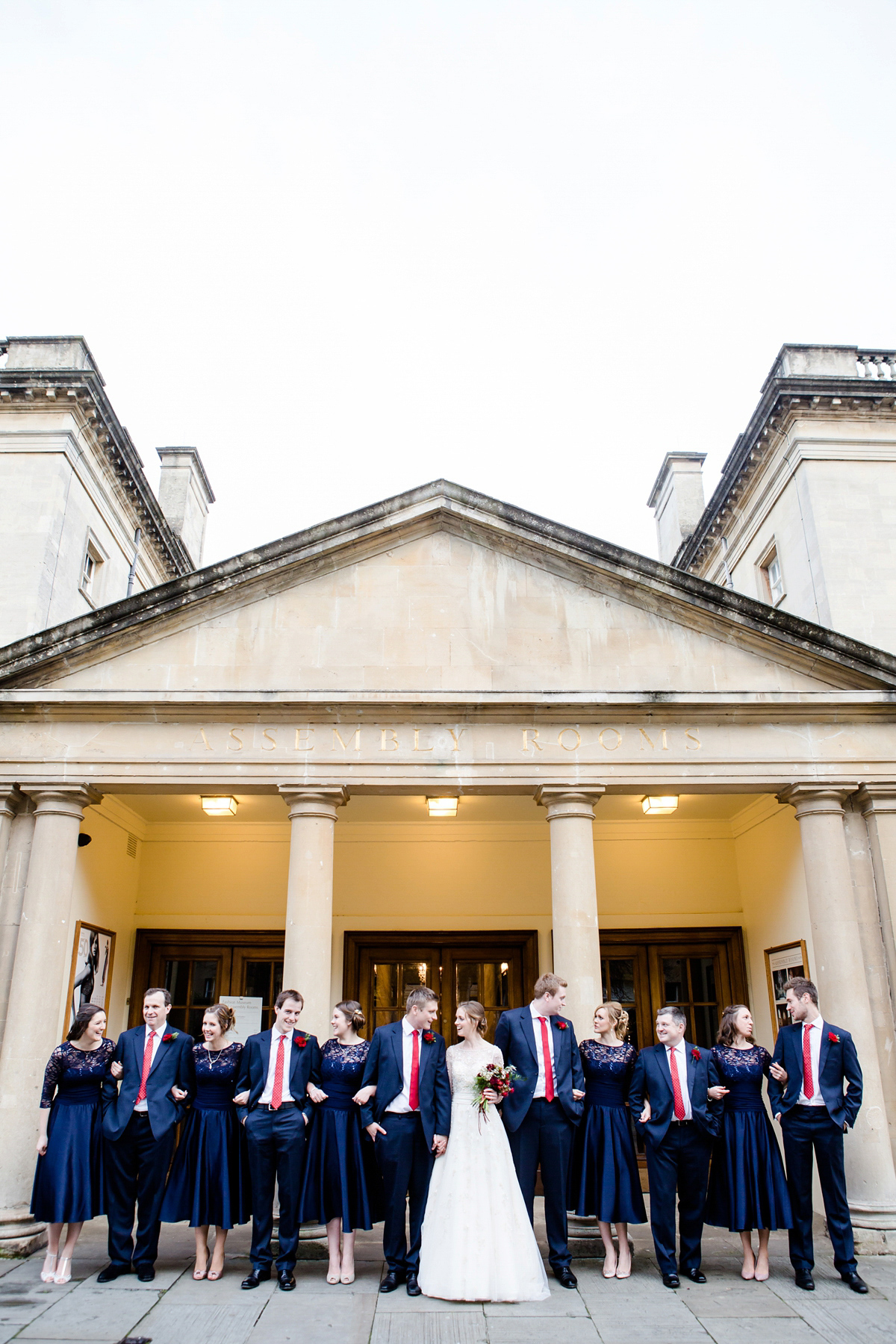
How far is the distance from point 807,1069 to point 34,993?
20.3 feet

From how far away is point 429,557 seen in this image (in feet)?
29.9

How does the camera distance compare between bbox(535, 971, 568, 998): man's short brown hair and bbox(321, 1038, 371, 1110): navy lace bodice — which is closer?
bbox(321, 1038, 371, 1110): navy lace bodice

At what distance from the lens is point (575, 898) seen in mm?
7945

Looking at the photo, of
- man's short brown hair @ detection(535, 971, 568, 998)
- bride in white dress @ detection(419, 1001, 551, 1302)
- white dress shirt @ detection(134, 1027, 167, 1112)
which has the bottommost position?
bride in white dress @ detection(419, 1001, 551, 1302)

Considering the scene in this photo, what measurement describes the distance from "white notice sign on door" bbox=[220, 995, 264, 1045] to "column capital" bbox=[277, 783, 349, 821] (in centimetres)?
401

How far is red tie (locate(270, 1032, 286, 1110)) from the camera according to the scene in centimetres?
625

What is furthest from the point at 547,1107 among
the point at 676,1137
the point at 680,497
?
the point at 680,497

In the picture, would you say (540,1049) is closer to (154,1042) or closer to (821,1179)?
(821,1179)

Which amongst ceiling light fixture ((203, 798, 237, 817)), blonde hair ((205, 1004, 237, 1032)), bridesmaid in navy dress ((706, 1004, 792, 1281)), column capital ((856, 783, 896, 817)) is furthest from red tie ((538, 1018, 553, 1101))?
ceiling light fixture ((203, 798, 237, 817))

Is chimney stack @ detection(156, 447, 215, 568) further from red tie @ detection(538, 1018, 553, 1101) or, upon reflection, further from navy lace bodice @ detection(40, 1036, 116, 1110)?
red tie @ detection(538, 1018, 553, 1101)

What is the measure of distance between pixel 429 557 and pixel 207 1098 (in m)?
5.17

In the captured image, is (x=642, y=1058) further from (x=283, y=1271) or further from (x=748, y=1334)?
(x=283, y=1271)

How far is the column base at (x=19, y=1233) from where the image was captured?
7.02 meters

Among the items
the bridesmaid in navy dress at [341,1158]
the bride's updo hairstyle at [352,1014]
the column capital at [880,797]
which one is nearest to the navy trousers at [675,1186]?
the bridesmaid in navy dress at [341,1158]
